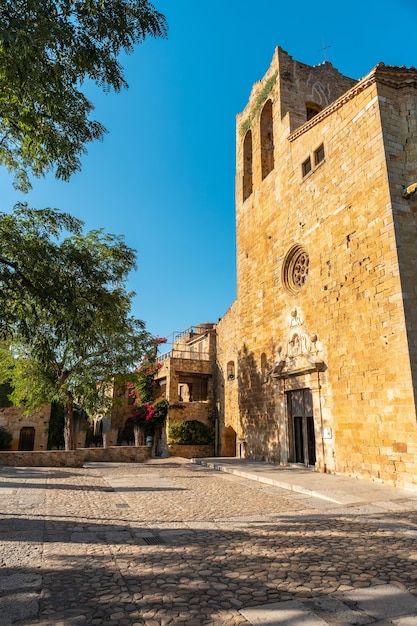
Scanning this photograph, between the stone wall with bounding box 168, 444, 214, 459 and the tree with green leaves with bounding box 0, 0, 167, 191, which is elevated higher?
the tree with green leaves with bounding box 0, 0, 167, 191

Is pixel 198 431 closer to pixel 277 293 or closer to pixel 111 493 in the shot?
pixel 277 293

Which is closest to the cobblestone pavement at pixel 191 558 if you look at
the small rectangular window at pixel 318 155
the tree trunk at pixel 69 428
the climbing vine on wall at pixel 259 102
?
the tree trunk at pixel 69 428

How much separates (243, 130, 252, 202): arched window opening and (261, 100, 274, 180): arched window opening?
1.22m

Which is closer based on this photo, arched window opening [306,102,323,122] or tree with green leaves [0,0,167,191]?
tree with green leaves [0,0,167,191]

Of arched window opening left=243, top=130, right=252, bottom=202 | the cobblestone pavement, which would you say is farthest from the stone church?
the cobblestone pavement

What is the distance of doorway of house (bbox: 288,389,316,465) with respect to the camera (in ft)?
37.1

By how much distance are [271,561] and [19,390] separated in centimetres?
1479

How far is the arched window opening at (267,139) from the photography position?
1584 cm

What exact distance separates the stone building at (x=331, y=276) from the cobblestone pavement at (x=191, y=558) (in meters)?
2.84

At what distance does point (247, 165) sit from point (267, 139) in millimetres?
1538

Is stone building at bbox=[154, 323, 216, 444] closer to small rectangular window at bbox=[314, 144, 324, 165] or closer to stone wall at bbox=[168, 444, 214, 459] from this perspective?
stone wall at bbox=[168, 444, 214, 459]

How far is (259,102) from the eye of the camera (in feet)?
53.6

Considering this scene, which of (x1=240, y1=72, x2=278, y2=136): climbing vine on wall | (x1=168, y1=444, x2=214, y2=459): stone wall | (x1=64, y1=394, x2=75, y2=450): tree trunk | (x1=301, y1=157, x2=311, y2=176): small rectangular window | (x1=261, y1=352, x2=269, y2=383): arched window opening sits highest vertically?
(x1=240, y1=72, x2=278, y2=136): climbing vine on wall

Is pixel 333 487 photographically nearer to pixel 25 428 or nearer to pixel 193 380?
pixel 193 380
